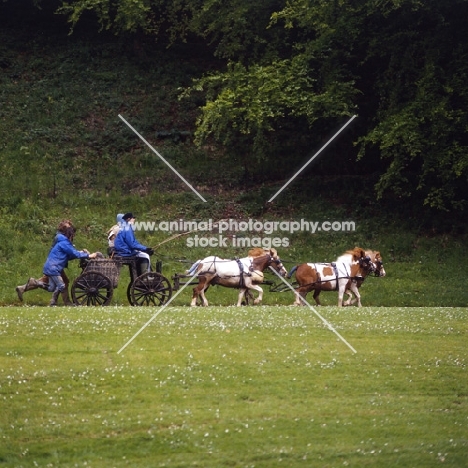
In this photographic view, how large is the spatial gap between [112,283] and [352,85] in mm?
14916

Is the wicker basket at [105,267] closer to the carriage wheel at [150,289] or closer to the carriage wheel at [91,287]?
the carriage wheel at [91,287]

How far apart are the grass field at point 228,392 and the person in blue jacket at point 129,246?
3525 mm

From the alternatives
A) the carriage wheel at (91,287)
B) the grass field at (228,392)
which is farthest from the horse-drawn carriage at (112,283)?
the grass field at (228,392)

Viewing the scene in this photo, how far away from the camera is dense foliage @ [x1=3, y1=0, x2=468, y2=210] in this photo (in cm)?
3303

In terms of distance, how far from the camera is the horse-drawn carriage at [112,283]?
24.0 meters

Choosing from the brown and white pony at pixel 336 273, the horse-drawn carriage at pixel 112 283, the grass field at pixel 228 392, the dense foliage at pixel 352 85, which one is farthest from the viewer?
the dense foliage at pixel 352 85

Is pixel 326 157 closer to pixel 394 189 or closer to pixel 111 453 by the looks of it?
pixel 394 189

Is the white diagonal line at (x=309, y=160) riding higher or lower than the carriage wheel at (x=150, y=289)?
higher

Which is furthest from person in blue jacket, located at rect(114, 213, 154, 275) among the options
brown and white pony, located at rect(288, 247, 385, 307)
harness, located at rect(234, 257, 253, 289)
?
brown and white pony, located at rect(288, 247, 385, 307)

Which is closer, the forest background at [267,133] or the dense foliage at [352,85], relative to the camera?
the forest background at [267,133]

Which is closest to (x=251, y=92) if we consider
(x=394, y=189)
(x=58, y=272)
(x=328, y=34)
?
(x=328, y=34)

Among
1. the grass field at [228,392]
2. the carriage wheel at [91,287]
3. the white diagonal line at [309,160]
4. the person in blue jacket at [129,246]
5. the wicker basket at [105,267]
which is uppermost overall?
the white diagonal line at [309,160]

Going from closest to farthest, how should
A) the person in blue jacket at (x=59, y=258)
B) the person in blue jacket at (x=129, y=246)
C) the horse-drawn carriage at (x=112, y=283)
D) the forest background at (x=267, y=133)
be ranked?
the person in blue jacket at (x=59, y=258)
the horse-drawn carriage at (x=112, y=283)
the person in blue jacket at (x=129, y=246)
the forest background at (x=267, y=133)

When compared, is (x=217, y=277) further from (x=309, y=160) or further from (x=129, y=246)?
(x=309, y=160)
